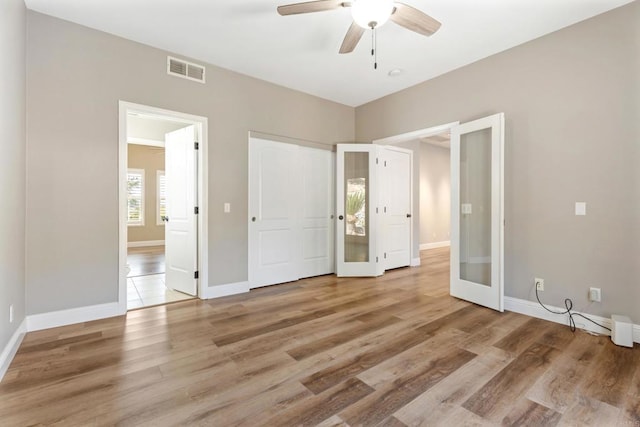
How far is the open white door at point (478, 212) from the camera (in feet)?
10.8

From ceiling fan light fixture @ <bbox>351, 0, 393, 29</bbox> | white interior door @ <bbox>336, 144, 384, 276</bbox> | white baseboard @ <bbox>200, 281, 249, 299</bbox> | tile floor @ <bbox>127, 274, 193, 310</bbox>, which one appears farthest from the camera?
white interior door @ <bbox>336, 144, 384, 276</bbox>

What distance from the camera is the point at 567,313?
2.96m

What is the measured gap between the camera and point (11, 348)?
2.30 m

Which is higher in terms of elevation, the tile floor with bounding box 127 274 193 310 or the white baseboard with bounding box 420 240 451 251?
the white baseboard with bounding box 420 240 451 251

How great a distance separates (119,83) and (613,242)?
5195mm

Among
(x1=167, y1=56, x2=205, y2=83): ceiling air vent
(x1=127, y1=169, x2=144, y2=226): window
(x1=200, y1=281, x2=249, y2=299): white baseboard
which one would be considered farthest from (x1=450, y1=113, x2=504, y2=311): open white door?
(x1=127, y1=169, x2=144, y2=226): window

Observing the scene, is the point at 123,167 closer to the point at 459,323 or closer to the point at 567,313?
the point at 459,323

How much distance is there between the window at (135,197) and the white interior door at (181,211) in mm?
5473

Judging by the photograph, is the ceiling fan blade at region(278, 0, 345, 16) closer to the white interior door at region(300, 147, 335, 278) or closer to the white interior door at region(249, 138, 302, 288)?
the white interior door at region(249, 138, 302, 288)

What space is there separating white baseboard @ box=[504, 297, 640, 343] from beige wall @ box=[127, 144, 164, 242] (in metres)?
9.21

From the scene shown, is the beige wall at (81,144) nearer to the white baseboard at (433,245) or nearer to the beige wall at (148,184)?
the white baseboard at (433,245)

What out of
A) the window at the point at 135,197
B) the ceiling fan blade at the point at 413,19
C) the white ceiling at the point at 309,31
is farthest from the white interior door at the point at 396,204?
the window at the point at 135,197

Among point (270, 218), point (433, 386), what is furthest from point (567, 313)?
point (270, 218)

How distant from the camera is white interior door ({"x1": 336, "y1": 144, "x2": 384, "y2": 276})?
4.98m
